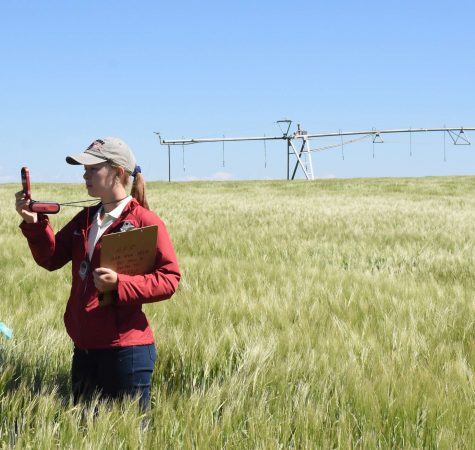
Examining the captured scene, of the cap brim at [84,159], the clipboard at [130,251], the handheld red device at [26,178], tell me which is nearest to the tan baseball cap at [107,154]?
the cap brim at [84,159]

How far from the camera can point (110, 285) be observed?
6.70 ft

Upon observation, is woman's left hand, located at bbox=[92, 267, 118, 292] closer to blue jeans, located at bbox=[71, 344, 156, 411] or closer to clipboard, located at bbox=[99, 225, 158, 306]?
clipboard, located at bbox=[99, 225, 158, 306]

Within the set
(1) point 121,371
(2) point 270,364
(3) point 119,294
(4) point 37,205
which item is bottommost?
(2) point 270,364

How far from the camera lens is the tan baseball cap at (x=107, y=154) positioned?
2246 millimetres

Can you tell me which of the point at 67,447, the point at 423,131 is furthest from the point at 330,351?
the point at 423,131

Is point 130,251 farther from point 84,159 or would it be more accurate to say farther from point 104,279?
point 84,159

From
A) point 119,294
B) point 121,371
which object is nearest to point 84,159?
point 119,294

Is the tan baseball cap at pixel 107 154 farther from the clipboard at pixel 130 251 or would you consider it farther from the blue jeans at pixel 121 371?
the blue jeans at pixel 121 371

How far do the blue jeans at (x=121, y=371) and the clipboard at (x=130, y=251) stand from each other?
0.23m

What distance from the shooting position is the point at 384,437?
6.48ft

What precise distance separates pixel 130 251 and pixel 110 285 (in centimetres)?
14

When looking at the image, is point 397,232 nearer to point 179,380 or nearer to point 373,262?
point 373,262

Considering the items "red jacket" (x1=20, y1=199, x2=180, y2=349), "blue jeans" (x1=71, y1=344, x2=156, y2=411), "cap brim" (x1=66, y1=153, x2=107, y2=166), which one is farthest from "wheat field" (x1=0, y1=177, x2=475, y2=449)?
"cap brim" (x1=66, y1=153, x2=107, y2=166)

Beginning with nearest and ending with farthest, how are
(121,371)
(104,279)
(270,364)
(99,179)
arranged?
(104,279)
(121,371)
(99,179)
(270,364)
